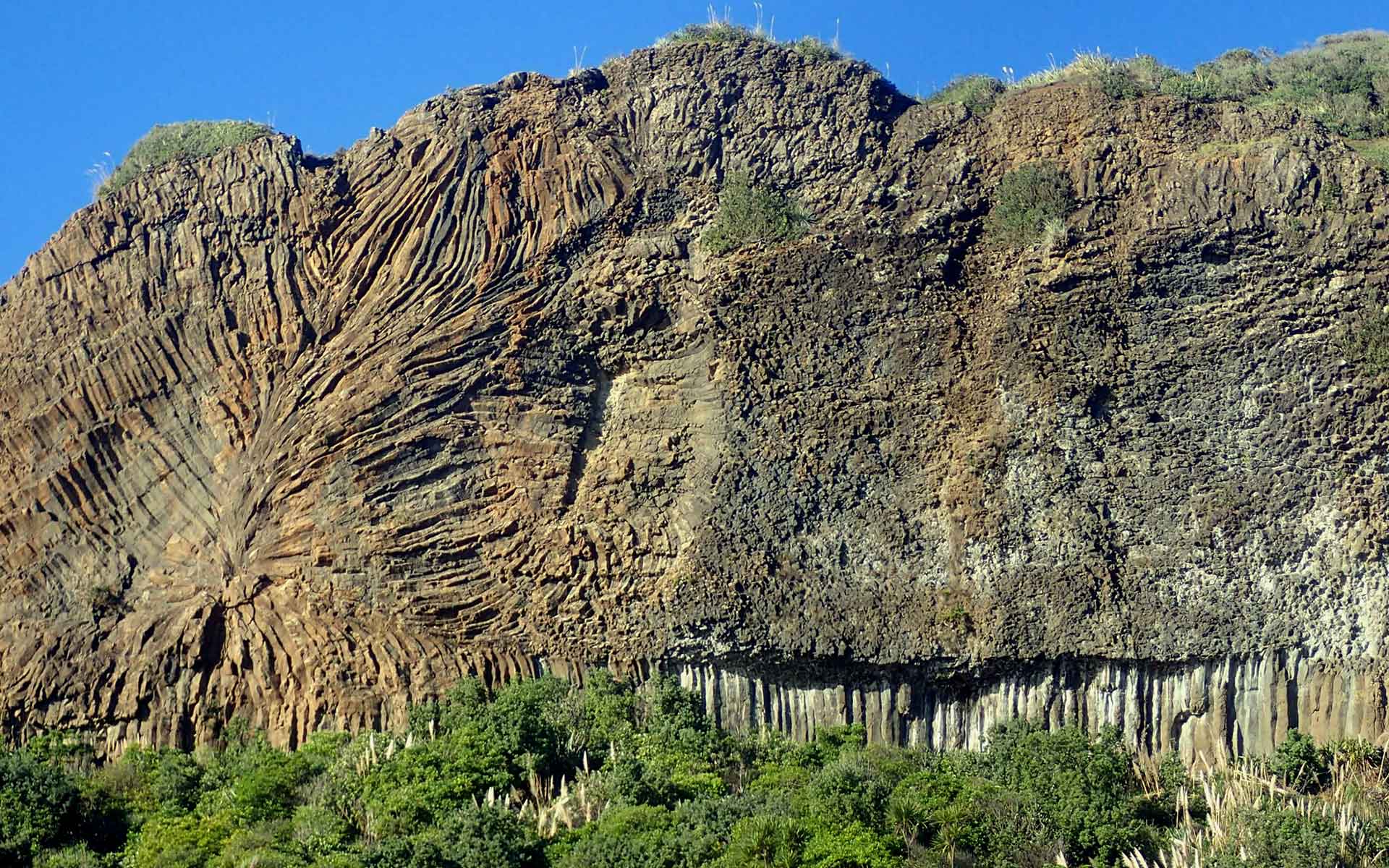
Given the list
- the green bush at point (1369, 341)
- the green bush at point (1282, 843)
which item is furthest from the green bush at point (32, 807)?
the green bush at point (1369, 341)

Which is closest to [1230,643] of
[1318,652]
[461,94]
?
[1318,652]

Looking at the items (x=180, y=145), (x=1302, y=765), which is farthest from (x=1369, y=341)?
(x=180, y=145)

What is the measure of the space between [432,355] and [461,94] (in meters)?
5.26

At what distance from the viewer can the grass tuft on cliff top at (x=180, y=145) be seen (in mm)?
27781

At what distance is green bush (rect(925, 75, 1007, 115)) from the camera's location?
29391 mm

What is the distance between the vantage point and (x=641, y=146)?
28.3 metres

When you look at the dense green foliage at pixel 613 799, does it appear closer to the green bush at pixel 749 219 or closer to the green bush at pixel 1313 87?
the green bush at pixel 749 219

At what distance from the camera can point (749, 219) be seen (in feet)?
89.6

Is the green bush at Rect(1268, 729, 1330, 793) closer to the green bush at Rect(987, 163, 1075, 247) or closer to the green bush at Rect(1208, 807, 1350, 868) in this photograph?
the green bush at Rect(1208, 807, 1350, 868)

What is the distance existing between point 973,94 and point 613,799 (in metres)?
15.6

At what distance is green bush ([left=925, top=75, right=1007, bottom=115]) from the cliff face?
127 centimetres

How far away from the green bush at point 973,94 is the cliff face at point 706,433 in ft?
4.17

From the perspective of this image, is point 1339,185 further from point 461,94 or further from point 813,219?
point 461,94

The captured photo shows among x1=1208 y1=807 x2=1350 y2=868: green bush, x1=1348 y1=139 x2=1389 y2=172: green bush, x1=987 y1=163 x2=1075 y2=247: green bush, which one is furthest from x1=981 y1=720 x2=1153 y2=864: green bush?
x1=1348 y1=139 x2=1389 y2=172: green bush
